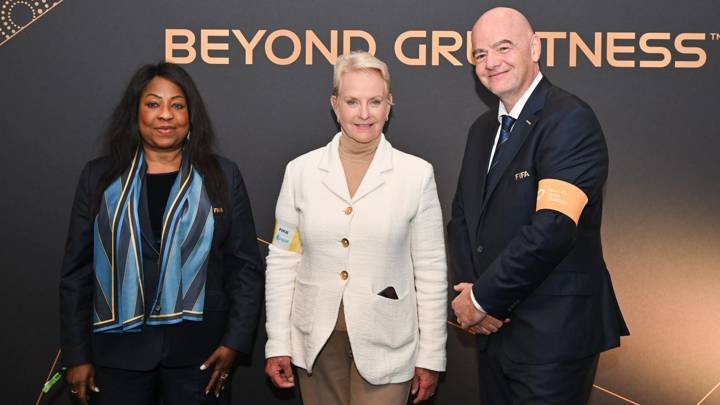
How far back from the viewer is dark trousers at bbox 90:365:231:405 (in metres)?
2.53

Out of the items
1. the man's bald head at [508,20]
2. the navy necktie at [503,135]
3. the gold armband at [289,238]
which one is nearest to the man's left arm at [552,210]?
the navy necktie at [503,135]

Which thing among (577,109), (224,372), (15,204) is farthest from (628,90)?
(15,204)

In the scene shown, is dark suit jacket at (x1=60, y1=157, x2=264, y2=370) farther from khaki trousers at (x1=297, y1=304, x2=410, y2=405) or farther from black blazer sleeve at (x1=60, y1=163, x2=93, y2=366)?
khaki trousers at (x1=297, y1=304, x2=410, y2=405)

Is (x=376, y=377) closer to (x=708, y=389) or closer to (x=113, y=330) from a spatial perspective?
(x=113, y=330)

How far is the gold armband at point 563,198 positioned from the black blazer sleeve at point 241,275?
1.11m

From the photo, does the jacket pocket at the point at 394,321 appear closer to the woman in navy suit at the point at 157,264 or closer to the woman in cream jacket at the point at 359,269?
the woman in cream jacket at the point at 359,269

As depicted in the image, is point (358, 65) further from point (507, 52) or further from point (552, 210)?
point (552, 210)

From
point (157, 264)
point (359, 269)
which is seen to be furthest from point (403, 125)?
point (157, 264)

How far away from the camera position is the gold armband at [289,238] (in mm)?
2648

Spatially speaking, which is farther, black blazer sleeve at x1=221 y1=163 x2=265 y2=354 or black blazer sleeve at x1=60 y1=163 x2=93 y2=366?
black blazer sleeve at x1=221 y1=163 x2=265 y2=354

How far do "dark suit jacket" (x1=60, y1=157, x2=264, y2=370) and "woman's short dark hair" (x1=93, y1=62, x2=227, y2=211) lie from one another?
0.05 metres

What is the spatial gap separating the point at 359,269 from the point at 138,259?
0.76m

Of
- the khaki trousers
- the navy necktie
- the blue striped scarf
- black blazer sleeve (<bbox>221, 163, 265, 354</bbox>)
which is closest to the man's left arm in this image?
the navy necktie

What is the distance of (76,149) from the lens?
10.7 feet
